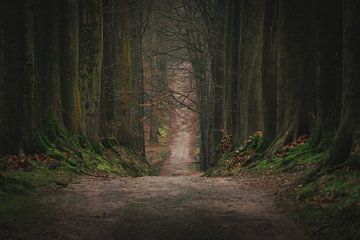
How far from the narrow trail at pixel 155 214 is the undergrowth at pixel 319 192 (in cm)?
34

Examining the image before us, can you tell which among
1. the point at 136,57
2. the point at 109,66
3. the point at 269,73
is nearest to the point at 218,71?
the point at 136,57

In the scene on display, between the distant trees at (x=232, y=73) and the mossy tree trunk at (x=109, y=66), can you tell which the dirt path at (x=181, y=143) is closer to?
the mossy tree trunk at (x=109, y=66)

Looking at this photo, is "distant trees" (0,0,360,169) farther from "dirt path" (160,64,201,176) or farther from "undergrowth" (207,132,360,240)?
"dirt path" (160,64,201,176)

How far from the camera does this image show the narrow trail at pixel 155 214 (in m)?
7.60

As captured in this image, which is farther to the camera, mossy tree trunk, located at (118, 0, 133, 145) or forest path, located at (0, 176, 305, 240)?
mossy tree trunk, located at (118, 0, 133, 145)

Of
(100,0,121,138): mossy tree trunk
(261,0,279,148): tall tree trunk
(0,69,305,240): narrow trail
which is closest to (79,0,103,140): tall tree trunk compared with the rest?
(100,0,121,138): mossy tree trunk

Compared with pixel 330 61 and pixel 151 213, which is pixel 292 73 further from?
pixel 151 213

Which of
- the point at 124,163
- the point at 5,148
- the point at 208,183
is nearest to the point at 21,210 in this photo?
the point at 5,148

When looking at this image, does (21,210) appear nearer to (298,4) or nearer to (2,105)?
(2,105)

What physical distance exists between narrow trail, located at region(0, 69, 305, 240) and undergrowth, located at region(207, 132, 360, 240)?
335 mm

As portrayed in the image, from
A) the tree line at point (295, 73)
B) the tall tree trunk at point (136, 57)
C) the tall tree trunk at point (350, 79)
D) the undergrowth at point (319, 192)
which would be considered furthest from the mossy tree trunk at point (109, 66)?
the tall tree trunk at point (350, 79)

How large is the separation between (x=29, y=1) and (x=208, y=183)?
Answer: 19.6ft

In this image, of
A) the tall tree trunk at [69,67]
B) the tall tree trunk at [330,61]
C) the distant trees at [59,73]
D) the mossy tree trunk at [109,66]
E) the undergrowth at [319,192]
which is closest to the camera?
the undergrowth at [319,192]

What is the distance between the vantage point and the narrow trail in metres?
7.60
